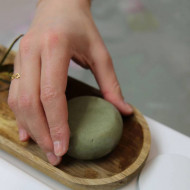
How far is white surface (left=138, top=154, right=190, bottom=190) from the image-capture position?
0.43 meters

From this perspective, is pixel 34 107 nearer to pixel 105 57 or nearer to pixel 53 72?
pixel 53 72

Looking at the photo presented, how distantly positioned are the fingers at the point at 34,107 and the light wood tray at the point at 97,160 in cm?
2

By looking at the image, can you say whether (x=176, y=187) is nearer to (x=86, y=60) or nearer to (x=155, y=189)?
(x=155, y=189)

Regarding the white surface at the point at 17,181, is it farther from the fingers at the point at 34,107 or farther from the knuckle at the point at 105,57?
the knuckle at the point at 105,57

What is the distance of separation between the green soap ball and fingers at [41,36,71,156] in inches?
0.9

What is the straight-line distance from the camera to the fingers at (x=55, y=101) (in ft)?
1.38

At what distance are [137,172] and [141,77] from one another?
477 mm

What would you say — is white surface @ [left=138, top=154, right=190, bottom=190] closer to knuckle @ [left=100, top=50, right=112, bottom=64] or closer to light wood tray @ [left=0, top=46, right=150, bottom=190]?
light wood tray @ [left=0, top=46, right=150, bottom=190]

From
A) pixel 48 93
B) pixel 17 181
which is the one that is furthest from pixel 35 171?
pixel 48 93

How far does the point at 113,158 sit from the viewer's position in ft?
1.51

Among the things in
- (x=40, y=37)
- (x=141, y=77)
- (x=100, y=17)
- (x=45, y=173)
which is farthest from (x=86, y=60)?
(x=100, y=17)

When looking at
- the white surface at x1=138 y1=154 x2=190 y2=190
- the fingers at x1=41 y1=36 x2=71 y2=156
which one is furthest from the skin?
the white surface at x1=138 y1=154 x2=190 y2=190

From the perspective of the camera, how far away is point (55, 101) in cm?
42

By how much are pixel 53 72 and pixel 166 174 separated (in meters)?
0.24
